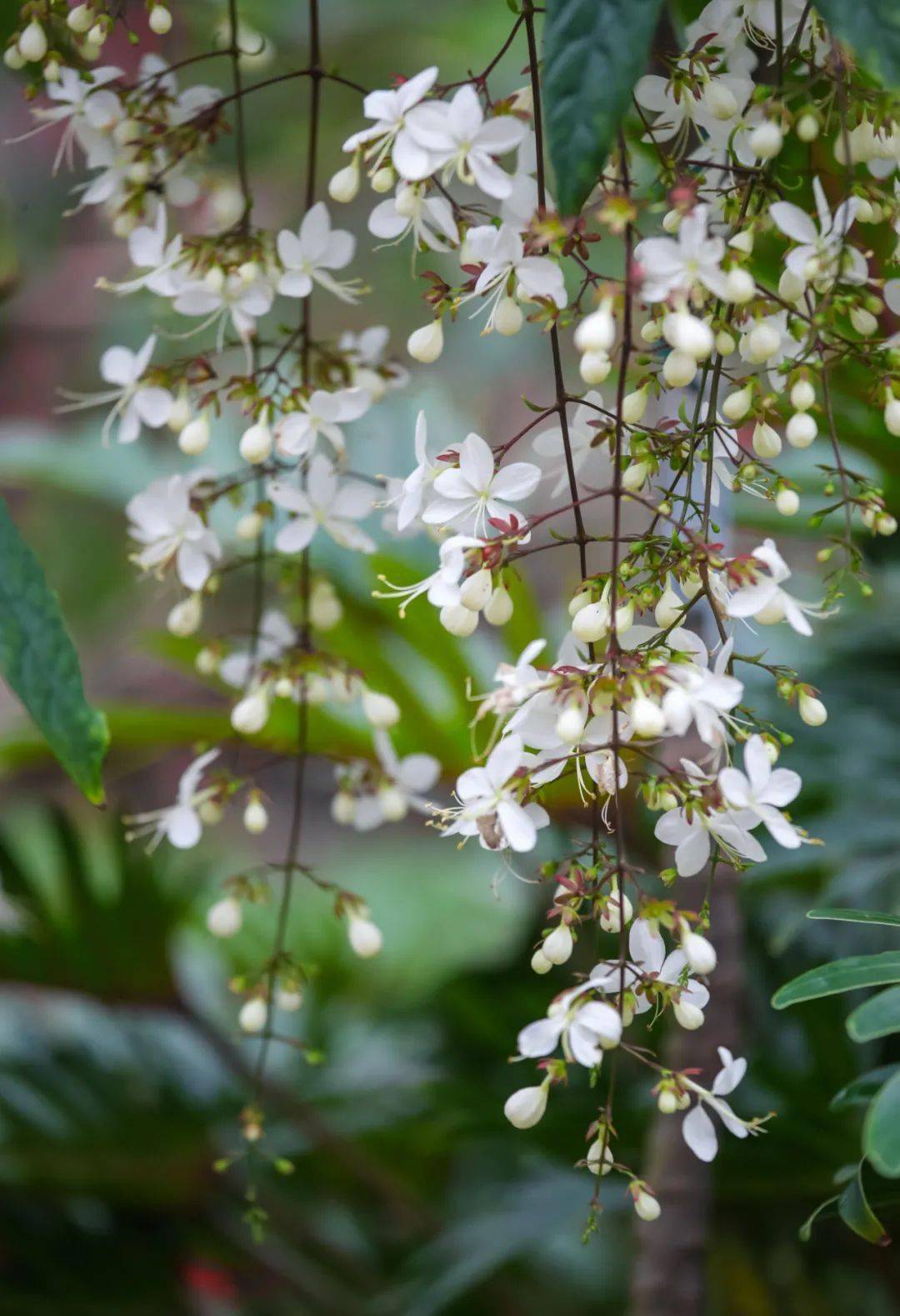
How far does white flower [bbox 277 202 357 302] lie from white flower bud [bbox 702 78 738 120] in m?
0.17

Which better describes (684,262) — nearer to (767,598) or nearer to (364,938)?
(767,598)

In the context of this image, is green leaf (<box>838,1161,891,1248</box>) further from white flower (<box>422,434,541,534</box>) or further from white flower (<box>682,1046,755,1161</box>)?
white flower (<box>422,434,541,534</box>)

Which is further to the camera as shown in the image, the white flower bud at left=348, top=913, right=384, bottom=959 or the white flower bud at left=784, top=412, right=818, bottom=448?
the white flower bud at left=348, top=913, right=384, bottom=959

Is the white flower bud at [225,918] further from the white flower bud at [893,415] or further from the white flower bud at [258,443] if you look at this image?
→ the white flower bud at [893,415]

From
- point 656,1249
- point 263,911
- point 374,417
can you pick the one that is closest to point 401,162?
point 656,1249

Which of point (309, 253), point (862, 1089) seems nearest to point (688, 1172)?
point (862, 1089)

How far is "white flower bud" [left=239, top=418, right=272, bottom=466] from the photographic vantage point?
53cm

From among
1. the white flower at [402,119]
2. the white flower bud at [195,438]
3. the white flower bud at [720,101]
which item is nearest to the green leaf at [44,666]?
the white flower bud at [195,438]

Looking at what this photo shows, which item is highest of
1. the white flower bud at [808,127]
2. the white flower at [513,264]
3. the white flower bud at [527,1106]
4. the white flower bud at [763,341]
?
the white flower bud at [808,127]

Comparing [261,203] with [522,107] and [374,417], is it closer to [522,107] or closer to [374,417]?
[374,417]

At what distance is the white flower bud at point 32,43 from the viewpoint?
1.78 feet

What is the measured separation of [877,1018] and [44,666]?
0.33 metres

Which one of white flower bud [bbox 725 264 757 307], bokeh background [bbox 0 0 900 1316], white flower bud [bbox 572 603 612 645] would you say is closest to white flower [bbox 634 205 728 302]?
white flower bud [bbox 725 264 757 307]

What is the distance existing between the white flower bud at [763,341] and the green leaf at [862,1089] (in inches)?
11.3
